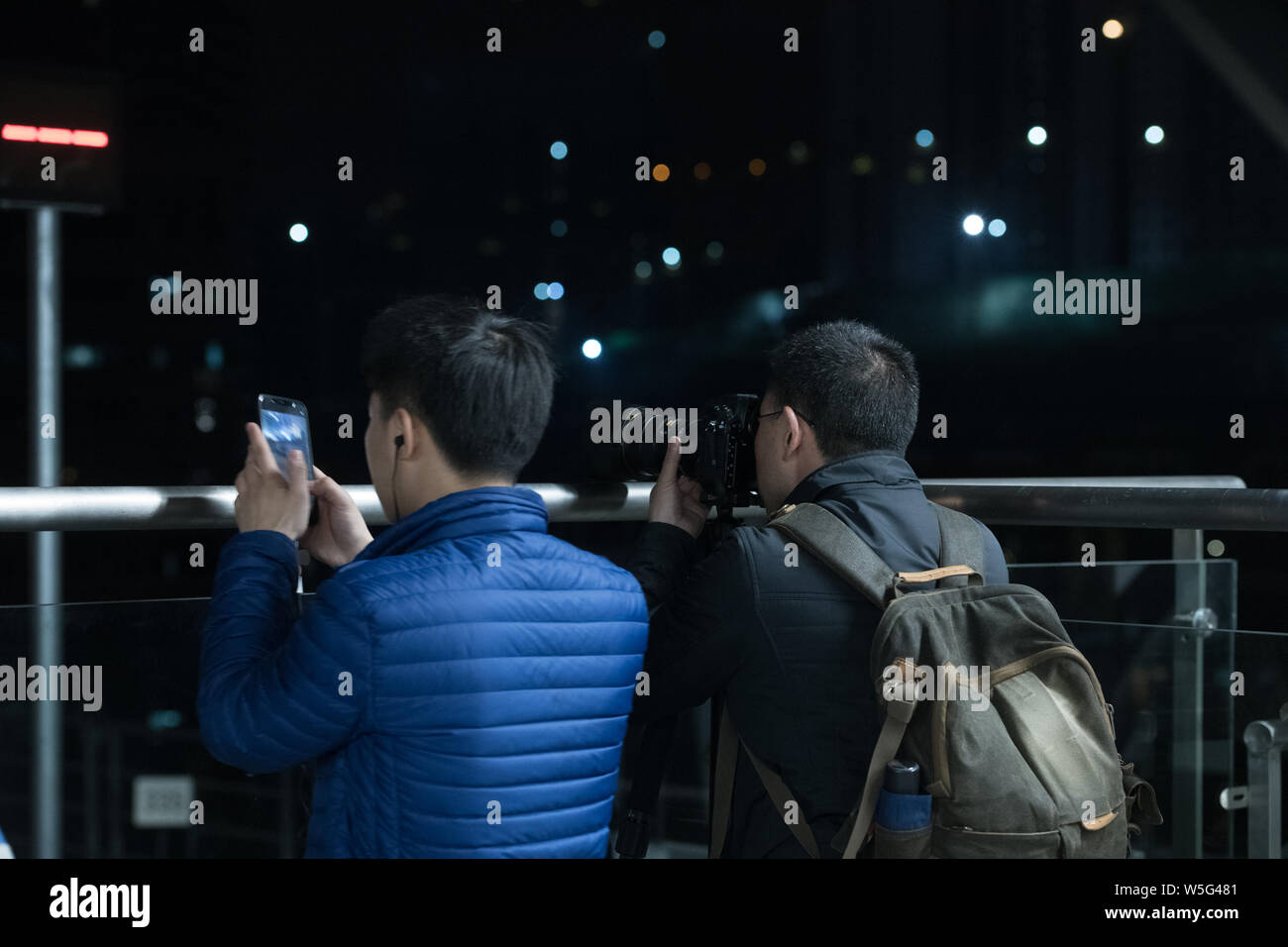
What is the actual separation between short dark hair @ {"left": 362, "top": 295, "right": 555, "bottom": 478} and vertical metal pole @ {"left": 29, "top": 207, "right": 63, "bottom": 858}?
17.7 inches

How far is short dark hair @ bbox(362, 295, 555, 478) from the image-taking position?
116 cm

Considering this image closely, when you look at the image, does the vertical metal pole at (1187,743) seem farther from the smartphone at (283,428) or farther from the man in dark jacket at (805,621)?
the smartphone at (283,428)

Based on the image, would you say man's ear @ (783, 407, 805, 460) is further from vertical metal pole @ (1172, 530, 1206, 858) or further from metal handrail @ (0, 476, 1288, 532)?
vertical metal pole @ (1172, 530, 1206, 858)

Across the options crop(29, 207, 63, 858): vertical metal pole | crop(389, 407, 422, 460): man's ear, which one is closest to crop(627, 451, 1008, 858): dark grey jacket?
crop(389, 407, 422, 460): man's ear

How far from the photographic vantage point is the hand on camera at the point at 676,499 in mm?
1527

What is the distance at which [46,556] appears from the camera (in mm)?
2348

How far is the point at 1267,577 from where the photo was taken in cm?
414

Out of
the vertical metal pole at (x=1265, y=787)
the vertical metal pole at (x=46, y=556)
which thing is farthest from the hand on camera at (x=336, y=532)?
the vertical metal pole at (x=1265, y=787)

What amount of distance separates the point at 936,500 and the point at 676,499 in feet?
1.57

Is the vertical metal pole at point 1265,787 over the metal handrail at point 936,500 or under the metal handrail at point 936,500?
under

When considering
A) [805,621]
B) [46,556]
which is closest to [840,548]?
[805,621]

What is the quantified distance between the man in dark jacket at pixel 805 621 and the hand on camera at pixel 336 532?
1.12 ft
